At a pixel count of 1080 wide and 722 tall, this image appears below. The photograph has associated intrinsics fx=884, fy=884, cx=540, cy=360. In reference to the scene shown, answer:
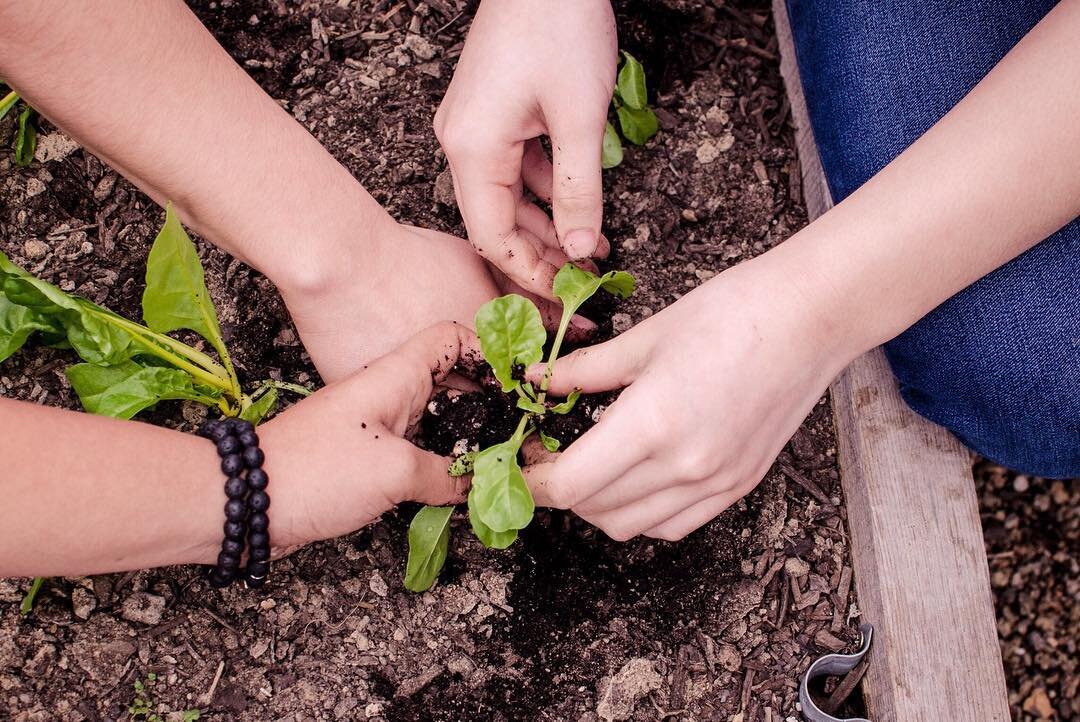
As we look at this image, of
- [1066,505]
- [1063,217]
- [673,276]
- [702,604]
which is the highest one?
[1063,217]

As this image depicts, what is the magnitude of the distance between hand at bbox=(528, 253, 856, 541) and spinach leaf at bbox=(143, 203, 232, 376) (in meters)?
0.58

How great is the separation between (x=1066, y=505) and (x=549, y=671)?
1323 mm

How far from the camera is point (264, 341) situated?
157 cm

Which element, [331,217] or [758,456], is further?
[331,217]

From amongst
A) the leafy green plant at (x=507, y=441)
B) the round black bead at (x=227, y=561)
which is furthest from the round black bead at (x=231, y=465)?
the leafy green plant at (x=507, y=441)

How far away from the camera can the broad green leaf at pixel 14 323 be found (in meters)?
1.38

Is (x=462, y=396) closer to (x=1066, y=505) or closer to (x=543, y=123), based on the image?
(x=543, y=123)

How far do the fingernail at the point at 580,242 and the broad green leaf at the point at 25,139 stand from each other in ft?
3.44

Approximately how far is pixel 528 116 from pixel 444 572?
0.75 metres

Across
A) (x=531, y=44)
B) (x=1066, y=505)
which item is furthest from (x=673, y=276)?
(x=1066, y=505)

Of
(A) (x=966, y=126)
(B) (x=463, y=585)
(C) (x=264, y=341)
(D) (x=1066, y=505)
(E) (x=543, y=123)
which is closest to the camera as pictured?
(A) (x=966, y=126)

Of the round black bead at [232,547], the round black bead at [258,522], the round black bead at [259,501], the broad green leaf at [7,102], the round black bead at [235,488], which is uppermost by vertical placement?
the broad green leaf at [7,102]

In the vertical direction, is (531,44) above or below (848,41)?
above

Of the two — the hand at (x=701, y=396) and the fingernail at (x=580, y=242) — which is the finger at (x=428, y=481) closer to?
the hand at (x=701, y=396)
